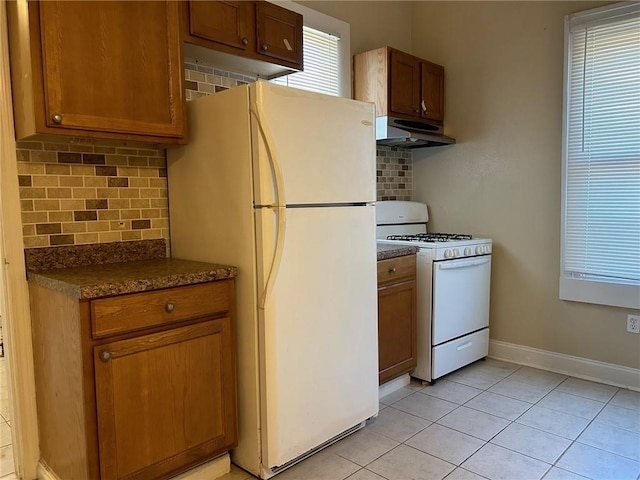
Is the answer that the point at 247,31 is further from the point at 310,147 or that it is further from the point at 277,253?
the point at 277,253

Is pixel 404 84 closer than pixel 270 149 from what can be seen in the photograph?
No

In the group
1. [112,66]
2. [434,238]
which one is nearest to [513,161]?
[434,238]

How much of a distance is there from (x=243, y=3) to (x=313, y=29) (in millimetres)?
865

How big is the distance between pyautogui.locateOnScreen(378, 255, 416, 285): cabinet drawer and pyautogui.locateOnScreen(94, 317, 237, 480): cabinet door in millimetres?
1030

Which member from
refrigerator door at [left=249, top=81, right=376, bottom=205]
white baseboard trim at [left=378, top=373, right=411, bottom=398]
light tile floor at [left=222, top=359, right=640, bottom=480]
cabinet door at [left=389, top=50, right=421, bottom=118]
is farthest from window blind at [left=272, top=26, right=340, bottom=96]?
light tile floor at [left=222, top=359, right=640, bottom=480]

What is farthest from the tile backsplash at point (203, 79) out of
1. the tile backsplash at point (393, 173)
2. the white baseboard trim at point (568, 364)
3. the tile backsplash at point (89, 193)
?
the white baseboard trim at point (568, 364)

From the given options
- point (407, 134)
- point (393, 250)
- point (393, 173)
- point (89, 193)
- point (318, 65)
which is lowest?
point (393, 250)

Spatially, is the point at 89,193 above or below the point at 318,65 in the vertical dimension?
below

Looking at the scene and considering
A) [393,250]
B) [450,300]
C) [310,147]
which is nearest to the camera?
[310,147]

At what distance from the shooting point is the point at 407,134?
10.5 ft

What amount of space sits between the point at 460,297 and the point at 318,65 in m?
1.78

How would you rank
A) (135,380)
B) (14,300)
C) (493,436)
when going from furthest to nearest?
(493,436) → (14,300) → (135,380)

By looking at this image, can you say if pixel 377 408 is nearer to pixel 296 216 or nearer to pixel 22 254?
pixel 296 216

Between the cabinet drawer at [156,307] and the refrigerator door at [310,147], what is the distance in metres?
0.42
